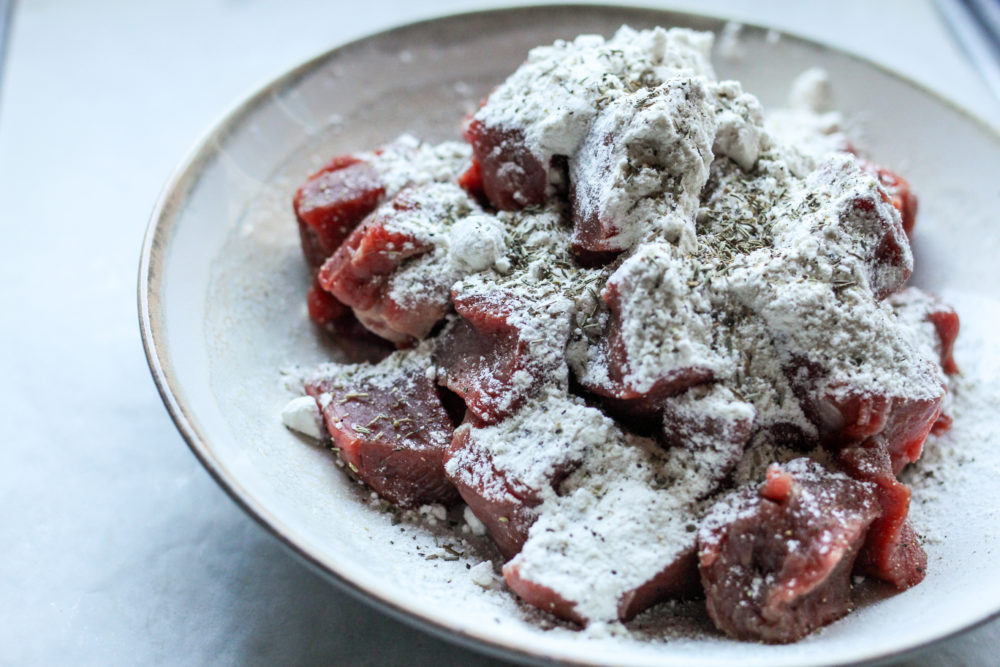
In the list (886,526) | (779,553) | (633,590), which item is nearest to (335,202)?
(633,590)

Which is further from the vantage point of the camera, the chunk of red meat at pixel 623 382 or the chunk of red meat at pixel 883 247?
the chunk of red meat at pixel 883 247

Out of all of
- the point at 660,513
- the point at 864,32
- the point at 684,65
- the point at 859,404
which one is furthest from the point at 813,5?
the point at 660,513

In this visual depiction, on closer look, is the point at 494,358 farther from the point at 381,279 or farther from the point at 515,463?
the point at 381,279

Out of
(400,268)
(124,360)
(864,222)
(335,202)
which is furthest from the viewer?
(124,360)

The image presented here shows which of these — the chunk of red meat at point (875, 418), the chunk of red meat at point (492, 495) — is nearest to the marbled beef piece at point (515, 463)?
the chunk of red meat at point (492, 495)

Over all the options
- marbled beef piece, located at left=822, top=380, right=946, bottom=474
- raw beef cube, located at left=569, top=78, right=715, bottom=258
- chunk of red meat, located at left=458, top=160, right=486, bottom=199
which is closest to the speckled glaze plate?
marbled beef piece, located at left=822, top=380, right=946, bottom=474

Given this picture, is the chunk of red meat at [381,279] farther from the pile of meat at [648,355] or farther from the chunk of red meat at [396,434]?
the chunk of red meat at [396,434]
